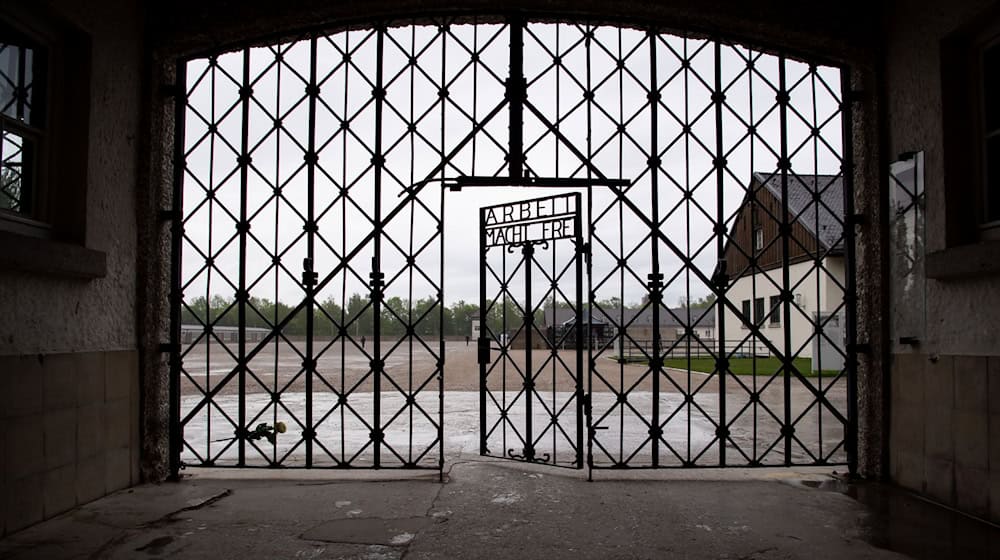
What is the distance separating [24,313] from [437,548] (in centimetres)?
284

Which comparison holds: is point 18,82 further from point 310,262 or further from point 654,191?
point 654,191

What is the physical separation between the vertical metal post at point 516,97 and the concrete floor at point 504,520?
262 cm

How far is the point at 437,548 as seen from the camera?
139 inches

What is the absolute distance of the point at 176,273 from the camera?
525 centimetres

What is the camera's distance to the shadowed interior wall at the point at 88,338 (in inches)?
146

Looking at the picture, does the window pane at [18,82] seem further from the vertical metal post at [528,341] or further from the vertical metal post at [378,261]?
the vertical metal post at [528,341]

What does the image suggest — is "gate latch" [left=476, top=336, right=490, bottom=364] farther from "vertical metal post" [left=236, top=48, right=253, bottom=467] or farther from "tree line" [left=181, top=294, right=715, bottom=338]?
"vertical metal post" [left=236, top=48, right=253, bottom=467]

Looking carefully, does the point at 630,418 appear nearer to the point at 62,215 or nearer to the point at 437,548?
the point at 437,548

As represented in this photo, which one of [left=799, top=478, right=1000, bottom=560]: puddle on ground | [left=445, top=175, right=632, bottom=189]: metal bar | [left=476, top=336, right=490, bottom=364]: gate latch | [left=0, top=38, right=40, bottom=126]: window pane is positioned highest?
[left=0, top=38, right=40, bottom=126]: window pane

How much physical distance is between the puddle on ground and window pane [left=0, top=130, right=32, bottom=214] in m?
5.66

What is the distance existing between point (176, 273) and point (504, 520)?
133 inches

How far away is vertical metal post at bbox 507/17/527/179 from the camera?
211 inches

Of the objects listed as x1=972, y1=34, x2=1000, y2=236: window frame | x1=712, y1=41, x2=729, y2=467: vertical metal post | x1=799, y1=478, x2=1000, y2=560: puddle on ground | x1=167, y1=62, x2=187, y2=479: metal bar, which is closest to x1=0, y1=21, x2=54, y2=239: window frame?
x1=167, y1=62, x2=187, y2=479: metal bar

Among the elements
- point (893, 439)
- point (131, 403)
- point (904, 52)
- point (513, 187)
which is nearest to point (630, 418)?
point (893, 439)
